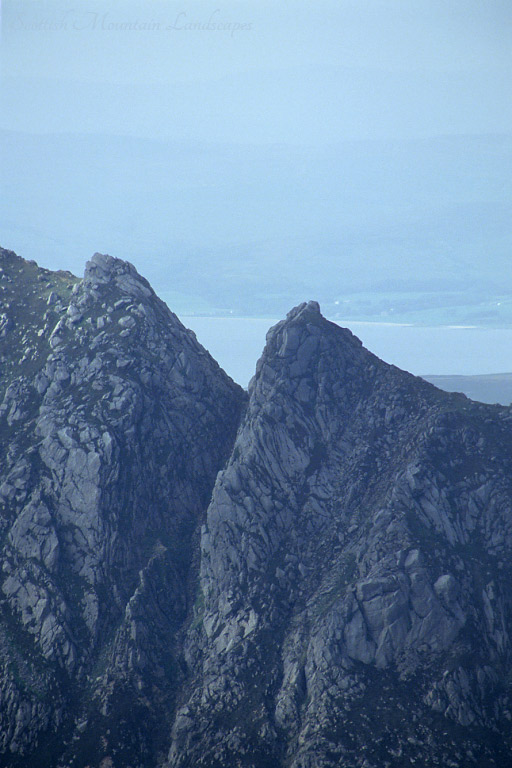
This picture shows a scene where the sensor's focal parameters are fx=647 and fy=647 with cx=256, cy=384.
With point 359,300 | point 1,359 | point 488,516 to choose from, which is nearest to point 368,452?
point 488,516

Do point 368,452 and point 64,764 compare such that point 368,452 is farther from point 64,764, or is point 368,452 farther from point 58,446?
point 64,764

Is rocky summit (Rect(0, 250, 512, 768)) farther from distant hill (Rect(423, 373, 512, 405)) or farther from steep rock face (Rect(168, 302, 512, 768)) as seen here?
distant hill (Rect(423, 373, 512, 405))

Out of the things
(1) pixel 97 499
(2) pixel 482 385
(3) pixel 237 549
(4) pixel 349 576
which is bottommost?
(4) pixel 349 576

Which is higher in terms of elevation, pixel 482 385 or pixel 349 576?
pixel 482 385

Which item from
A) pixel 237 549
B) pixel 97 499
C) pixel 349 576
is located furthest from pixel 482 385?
pixel 97 499

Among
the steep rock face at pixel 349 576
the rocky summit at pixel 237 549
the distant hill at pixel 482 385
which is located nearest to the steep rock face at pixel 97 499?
the rocky summit at pixel 237 549

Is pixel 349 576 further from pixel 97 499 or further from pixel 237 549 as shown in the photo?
pixel 97 499

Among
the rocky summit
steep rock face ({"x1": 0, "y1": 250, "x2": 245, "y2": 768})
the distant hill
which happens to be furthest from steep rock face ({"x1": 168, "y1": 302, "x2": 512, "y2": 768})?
the distant hill

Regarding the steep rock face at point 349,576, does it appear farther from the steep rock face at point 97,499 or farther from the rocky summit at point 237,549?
the steep rock face at point 97,499
